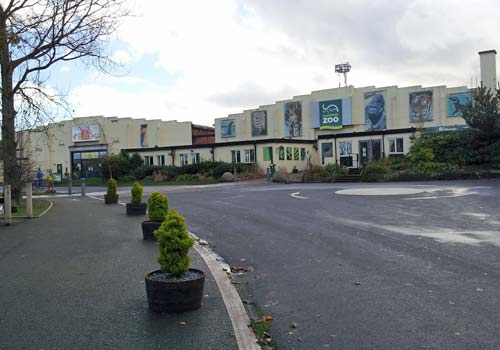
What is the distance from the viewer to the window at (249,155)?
148 ft

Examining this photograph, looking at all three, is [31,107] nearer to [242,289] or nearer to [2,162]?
[2,162]

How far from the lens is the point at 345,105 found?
5444 centimetres

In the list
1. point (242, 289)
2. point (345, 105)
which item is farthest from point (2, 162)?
point (345, 105)

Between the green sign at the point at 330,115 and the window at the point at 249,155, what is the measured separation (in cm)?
1340

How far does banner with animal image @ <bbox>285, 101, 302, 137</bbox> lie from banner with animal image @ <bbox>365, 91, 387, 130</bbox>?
7990 mm

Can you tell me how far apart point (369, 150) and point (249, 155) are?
34.6ft

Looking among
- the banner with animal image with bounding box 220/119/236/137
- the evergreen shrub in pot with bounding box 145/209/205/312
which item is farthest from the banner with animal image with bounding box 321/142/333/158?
the evergreen shrub in pot with bounding box 145/209/205/312

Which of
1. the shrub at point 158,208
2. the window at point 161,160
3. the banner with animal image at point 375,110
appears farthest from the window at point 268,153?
the shrub at point 158,208

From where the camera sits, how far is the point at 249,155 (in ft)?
149

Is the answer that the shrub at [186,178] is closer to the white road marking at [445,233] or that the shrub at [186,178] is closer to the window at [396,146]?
the window at [396,146]

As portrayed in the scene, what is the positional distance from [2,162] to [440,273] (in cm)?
1827

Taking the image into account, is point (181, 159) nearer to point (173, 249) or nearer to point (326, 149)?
point (326, 149)

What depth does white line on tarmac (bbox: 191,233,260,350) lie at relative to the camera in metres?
4.69

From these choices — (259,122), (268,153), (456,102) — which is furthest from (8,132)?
(259,122)
